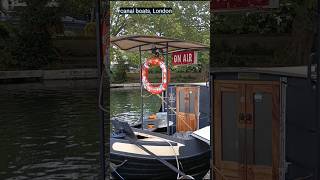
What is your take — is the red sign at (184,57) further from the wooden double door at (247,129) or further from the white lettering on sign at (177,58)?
the wooden double door at (247,129)

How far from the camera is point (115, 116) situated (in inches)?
200

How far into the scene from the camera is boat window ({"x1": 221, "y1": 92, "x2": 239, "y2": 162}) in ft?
16.1

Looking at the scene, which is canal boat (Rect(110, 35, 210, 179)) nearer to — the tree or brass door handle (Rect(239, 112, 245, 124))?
brass door handle (Rect(239, 112, 245, 124))

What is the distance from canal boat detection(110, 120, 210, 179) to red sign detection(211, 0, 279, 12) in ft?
5.08

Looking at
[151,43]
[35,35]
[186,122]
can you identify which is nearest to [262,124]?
[151,43]

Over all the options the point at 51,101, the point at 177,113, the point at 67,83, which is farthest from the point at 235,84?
the point at 67,83

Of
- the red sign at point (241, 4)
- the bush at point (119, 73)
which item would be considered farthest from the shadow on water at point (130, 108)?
the red sign at point (241, 4)

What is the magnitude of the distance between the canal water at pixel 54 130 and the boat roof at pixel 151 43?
469 mm

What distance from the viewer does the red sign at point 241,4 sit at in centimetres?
432

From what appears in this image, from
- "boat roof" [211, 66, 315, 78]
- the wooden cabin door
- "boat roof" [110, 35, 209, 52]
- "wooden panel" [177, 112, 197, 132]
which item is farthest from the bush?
"wooden panel" [177, 112, 197, 132]

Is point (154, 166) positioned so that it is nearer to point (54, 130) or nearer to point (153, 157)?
point (153, 157)

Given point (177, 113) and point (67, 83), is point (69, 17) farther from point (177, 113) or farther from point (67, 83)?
point (177, 113)

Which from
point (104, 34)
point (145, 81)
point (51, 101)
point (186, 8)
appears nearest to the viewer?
point (104, 34)

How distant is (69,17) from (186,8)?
136ft
